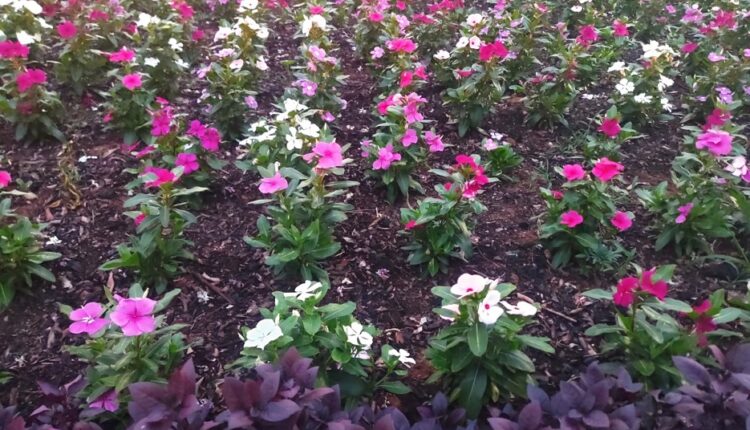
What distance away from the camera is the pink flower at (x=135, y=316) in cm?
191

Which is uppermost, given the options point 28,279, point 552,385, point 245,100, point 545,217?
point 245,100

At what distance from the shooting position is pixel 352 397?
7.20 feet

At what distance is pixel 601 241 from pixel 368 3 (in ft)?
10.1

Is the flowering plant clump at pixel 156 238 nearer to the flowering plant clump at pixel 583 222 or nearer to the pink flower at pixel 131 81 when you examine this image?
the pink flower at pixel 131 81

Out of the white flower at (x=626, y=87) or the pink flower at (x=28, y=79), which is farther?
the white flower at (x=626, y=87)

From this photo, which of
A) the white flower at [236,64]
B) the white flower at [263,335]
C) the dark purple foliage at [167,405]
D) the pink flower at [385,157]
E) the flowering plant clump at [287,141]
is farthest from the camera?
the white flower at [236,64]

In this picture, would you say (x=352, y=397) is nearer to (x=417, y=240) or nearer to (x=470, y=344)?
(x=470, y=344)

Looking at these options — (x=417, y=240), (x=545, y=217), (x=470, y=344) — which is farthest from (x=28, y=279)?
(x=545, y=217)

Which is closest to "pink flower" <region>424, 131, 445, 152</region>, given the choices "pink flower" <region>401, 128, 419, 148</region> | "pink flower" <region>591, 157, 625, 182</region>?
"pink flower" <region>401, 128, 419, 148</region>

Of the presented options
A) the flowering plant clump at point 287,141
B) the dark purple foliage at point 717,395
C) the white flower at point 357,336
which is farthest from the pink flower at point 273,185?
the dark purple foliage at point 717,395

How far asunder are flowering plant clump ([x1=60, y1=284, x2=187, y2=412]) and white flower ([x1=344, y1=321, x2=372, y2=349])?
26.8 inches

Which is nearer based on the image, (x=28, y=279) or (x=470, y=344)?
(x=470, y=344)

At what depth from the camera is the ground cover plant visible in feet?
6.48

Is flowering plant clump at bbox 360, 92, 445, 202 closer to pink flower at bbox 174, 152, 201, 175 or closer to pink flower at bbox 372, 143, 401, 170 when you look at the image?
pink flower at bbox 372, 143, 401, 170
